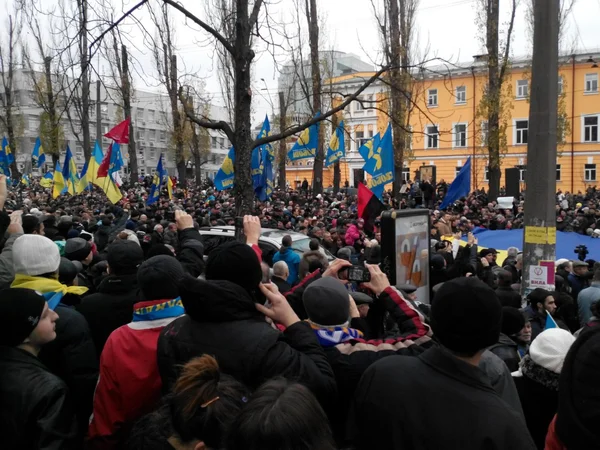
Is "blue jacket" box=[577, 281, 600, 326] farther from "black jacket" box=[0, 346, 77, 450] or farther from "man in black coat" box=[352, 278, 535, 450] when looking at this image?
"black jacket" box=[0, 346, 77, 450]

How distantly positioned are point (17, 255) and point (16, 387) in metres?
1.25

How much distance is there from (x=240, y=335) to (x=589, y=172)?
4935 cm

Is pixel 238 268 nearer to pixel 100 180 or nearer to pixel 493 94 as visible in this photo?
pixel 100 180

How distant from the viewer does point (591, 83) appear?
4434 centimetres

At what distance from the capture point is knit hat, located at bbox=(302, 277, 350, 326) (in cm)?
275

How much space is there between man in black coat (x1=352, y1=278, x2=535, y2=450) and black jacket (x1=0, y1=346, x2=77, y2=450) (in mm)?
1192

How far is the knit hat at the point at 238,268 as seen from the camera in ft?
8.83

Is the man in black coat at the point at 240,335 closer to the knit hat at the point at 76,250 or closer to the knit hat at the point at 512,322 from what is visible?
the knit hat at the point at 512,322

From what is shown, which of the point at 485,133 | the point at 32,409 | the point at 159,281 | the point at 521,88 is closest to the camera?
the point at 32,409

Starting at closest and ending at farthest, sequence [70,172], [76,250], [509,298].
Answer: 1. [509,298]
2. [76,250]
3. [70,172]

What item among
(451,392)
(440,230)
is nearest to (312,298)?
(451,392)

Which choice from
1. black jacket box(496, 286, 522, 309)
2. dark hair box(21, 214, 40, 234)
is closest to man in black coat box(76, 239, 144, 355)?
dark hair box(21, 214, 40, 234)

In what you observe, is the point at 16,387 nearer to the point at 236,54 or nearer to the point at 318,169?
the point at 236,54

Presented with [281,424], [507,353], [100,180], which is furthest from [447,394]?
[100,180]
